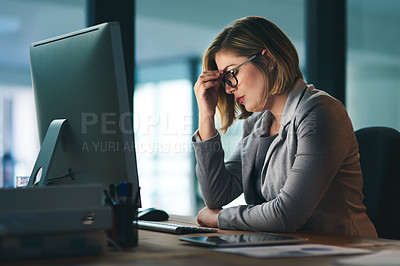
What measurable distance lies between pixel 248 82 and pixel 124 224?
86 cm

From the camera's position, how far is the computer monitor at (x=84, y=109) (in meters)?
1.02

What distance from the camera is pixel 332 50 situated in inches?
124

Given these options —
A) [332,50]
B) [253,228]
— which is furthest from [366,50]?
[253,228]

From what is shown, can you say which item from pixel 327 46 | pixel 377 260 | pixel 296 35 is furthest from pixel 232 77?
pixel 296 35

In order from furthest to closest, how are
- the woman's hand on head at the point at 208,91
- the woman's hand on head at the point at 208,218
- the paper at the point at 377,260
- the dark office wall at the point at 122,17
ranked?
the dark office wall at the point at 122,17, the woman's hand on head at the point at 208,91, the woman's hand on head at the point at 208,218, the paper at the point at 377,260

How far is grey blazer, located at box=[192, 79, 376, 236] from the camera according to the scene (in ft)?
4.39

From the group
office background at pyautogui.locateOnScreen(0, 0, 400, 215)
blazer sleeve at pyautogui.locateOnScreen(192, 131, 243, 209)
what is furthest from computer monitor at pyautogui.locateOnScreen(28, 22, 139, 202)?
office background at pyautogui.locateOnScreen(0, 0, 400, 215)

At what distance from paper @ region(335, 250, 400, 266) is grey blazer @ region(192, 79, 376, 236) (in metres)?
0.40

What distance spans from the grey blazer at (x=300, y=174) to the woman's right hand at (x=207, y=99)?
0.15 feet

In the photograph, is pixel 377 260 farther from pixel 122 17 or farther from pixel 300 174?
pixel 122 17

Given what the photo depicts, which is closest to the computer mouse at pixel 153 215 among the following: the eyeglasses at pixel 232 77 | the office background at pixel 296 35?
the eyeglasses at pixel 232 77

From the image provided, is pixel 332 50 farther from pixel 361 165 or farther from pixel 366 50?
pixel 361 165

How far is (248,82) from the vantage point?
169 cm

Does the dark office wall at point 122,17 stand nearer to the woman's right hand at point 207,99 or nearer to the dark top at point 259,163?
the woman's right hand at point 207,99
